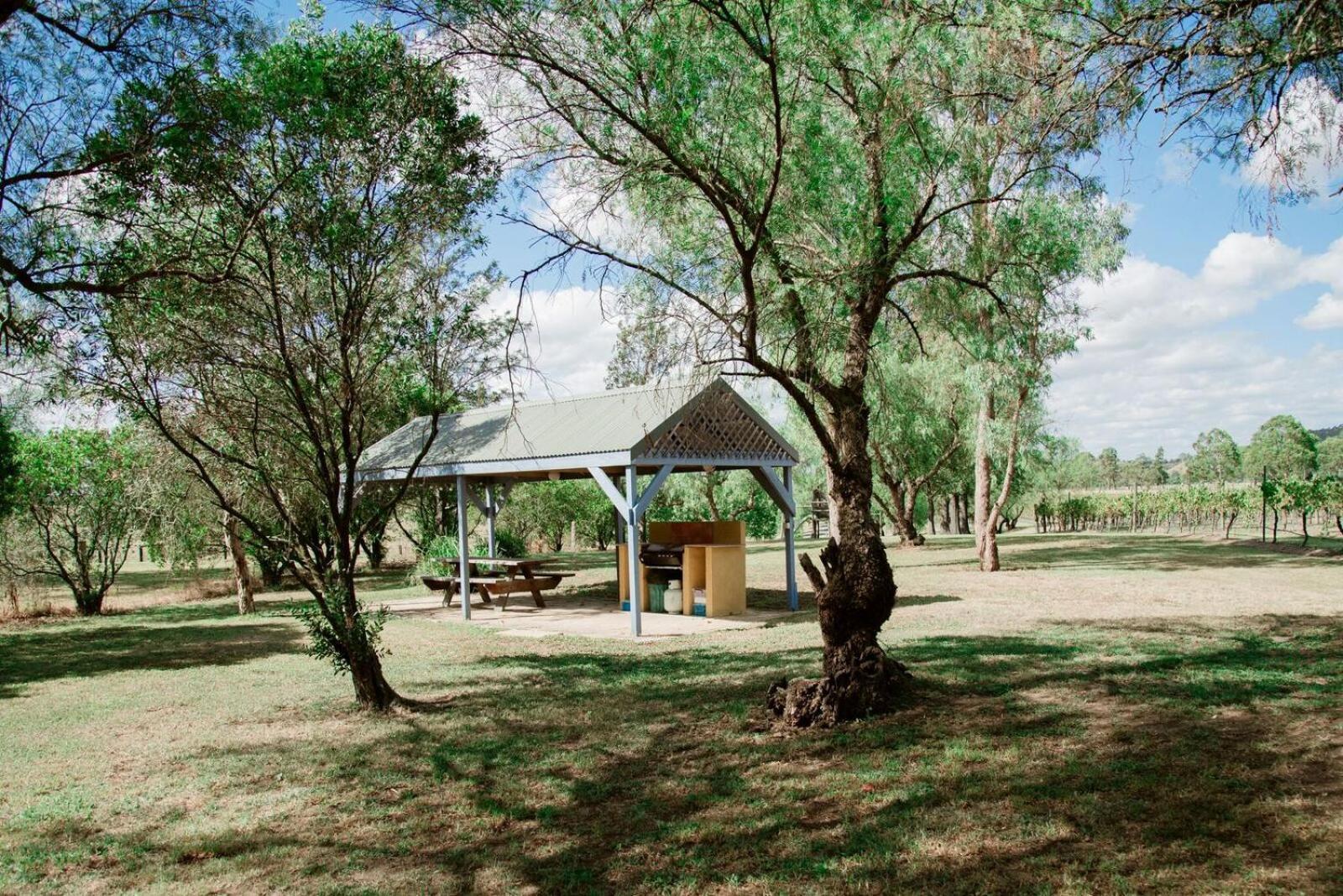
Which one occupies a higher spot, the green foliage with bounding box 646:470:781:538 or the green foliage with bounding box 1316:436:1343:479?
the green foliage with bounding box 1316:436:1343:479

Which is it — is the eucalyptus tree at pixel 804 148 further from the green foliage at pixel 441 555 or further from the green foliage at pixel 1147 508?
the green foliage at pixel 1147 508

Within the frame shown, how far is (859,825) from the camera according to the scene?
173 inches

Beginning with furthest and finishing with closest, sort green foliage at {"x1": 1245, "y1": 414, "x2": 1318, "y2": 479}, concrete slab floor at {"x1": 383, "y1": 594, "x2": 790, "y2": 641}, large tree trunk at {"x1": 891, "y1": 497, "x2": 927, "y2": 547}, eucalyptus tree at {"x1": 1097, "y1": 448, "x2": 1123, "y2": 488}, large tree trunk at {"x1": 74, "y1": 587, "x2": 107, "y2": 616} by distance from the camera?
eucalyptus tree at {"x1": 1097, "y1": 448, "x2": 1123, "y2": 488} → green foliage at {"x1": 1245, "y1": 414, "x2": 1318, "y2": 479} → large tree trunk at {"x1": 891, "y1": 497, "x2": 927, "y2": 547} → large tree trunk at {"x1": 74, "y1": 587, "x2": 107, "y2": 616} → concrete slab floor at {"x1": 383, "y1": 594, "x2": 790, "y2": 641}

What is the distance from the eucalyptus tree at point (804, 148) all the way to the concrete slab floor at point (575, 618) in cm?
554

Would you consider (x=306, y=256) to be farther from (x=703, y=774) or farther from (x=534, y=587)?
(x=534, y=587)

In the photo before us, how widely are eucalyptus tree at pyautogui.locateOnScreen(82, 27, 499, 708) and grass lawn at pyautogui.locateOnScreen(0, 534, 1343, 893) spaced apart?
153 centimetres

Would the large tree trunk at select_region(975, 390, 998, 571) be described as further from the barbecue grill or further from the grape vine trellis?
the grape vine trellis

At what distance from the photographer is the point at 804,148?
7.08 metres

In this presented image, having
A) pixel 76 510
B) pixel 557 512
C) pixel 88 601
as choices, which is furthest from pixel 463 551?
pixel 557 512

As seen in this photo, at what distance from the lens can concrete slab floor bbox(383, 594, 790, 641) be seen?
12289 mm

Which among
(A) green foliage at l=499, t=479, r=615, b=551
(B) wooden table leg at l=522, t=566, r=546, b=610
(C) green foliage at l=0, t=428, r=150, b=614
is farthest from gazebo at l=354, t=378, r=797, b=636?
(A) green foliage at l=499, t=479, r=615, b=551

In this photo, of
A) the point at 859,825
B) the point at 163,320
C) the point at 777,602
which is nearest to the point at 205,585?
the point at 777,602

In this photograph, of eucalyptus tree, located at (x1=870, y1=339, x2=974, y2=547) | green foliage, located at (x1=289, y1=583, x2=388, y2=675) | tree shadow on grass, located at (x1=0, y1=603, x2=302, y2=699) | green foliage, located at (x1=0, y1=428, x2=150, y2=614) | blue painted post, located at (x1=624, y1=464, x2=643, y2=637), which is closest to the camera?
green foliage, located at (x1=289, y1=583, x2=388, y2=675)

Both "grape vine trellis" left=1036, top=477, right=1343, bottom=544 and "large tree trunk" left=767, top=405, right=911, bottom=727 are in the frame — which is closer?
"large tree trunk" left=767, top=405, right=911, bottom=727
